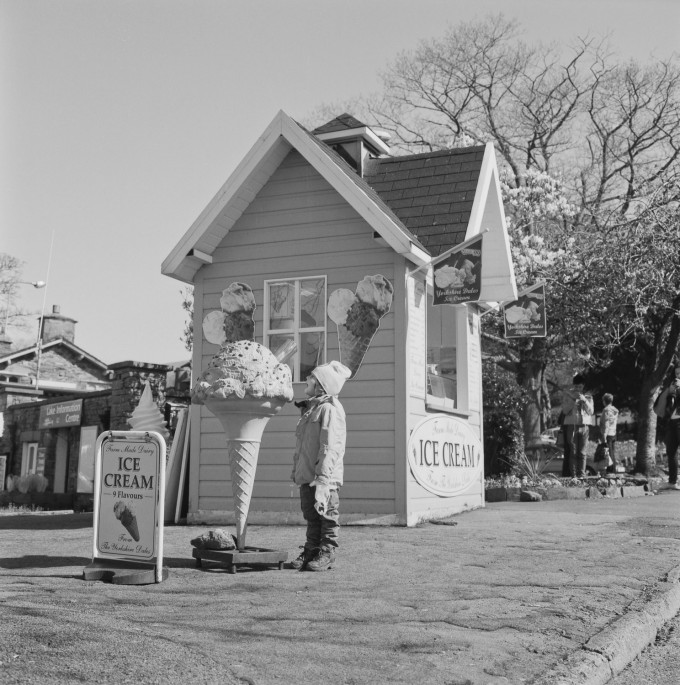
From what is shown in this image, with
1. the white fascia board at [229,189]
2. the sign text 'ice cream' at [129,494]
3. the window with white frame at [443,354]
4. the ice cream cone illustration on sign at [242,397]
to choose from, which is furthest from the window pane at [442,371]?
the sign text 'ice cream' at [129,494]

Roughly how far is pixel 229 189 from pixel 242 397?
5.65m

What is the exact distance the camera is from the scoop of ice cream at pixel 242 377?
7.72m

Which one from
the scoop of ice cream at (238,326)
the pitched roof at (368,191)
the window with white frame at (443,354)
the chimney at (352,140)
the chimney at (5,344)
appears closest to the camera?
the pitched roof at (368,191)

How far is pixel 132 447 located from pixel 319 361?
16.8ft

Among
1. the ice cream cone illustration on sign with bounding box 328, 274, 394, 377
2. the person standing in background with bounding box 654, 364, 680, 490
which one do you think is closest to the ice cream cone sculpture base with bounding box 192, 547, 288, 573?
the ice cream cone illustration on sign with bounding box 328, 274, 394, 377

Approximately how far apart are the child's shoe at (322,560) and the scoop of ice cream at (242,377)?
1.41 m

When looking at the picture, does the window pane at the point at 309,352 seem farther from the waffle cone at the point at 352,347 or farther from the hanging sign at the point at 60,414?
the hanging sign at the point at 60,414

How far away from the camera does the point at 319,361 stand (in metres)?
12.4

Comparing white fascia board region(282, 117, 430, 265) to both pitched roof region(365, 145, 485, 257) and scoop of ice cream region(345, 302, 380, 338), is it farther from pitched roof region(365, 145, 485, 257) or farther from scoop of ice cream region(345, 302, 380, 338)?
pitched roof region(365, 145, 485, 257)

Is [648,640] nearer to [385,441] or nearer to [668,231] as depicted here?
[385,441]

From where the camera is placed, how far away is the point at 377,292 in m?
12.0

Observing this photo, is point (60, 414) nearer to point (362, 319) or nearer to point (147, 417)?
point (147, 417)

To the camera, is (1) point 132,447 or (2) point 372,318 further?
(2) point 372,318

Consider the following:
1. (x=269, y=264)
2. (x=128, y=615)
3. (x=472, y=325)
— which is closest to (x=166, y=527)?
(x=269, y=264)
